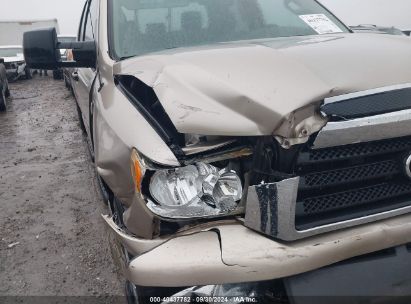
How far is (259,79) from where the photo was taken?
6.26ft

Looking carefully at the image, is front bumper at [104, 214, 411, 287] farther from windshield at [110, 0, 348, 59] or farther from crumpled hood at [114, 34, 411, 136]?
windshield at [110, 0, 348, 59]

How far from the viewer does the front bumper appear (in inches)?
63.4

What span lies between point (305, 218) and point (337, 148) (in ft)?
1.00

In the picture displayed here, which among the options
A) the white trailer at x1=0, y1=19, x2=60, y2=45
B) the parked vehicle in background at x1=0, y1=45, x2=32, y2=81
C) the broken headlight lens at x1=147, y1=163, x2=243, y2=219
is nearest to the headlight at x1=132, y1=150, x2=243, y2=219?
the broken headlight lens at x1=147, y1=163, x2=243, y2=219

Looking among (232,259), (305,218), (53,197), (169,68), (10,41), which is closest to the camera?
(232,259)

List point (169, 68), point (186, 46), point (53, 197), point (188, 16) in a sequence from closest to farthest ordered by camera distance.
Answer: point (169, 68) < point (186, 46) < point (188, 16) < point (53, 197)

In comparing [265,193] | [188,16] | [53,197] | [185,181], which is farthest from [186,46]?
[53,197]

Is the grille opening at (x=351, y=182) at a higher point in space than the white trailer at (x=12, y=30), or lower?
higher

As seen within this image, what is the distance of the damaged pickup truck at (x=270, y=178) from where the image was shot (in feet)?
5.43

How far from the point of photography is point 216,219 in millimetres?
1826

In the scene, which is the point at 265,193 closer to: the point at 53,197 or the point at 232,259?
the point at 232,259

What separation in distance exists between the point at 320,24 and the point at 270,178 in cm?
206

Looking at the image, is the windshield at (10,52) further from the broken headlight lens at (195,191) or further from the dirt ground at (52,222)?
the broken headlight lens at (195,191)

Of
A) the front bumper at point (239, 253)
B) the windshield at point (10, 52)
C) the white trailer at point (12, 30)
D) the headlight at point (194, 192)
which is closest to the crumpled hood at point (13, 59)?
the windshield at point (10, 52)
